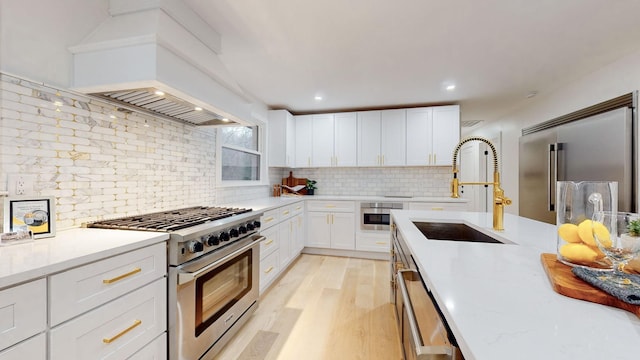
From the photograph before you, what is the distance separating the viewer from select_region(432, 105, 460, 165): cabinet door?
3.67 meters

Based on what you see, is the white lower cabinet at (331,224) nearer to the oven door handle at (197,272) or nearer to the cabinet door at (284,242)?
the cabinet door at (284,242)

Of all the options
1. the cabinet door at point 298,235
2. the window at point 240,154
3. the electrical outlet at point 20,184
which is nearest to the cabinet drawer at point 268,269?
the cabinet door at point 298,235

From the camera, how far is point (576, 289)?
25.6 inches

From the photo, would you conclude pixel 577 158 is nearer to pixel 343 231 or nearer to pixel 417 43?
pixel 417 43

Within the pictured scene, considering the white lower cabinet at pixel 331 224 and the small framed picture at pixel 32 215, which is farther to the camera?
the white lower cabinet at pixel 331 224

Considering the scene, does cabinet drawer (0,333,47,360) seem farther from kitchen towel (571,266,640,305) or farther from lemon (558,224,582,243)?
lemon (558,224,582,243)

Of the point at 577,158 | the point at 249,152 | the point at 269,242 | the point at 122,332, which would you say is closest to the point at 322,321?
the point at 269,242

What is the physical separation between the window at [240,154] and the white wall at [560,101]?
389 cm

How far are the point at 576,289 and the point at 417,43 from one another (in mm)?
2062

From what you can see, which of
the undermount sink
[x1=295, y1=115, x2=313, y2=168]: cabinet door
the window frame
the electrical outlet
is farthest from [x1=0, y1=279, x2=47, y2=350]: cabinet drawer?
[x1=295, y1=115, x2=313, y2=168]: cabinet door

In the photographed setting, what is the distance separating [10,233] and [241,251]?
114 cm

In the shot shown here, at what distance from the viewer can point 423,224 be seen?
1.94m

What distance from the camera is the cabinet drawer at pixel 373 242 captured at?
366 centimetres

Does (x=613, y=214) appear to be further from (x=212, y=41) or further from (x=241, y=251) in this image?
(x=212, y=41)
